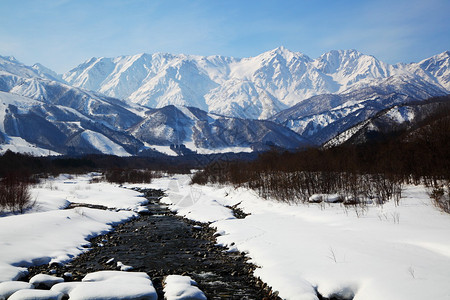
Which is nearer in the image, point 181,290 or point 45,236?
point 181,290

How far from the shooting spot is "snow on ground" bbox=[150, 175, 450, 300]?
1013 centimetres

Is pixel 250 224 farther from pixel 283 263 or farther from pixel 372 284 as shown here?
pixel 372 284

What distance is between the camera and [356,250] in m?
13.5

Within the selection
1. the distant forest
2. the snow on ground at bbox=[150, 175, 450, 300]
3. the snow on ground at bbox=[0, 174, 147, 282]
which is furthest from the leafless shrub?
the snow on ground at bbox=[150, 175, 450, 300]

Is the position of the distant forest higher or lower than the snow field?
higher

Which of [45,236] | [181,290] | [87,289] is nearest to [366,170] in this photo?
[181,290]

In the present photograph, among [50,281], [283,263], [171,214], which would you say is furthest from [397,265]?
[171,214]

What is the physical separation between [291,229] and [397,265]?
369 inches

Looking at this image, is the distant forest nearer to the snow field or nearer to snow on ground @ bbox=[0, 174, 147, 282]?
snow on ground @ bbox=[0, 174, 147, 282]

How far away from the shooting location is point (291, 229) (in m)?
20.2

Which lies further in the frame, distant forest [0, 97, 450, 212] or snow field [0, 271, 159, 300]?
distant forest [0, 97, 450, 212]

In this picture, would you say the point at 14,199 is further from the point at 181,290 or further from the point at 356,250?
the point at 356,250

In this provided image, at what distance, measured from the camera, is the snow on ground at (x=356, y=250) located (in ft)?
33.2

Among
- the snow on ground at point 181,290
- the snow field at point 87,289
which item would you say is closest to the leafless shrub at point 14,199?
the snow field at point 87,289
